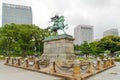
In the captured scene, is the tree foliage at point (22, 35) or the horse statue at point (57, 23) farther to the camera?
the tree foliage at point (22, 35)

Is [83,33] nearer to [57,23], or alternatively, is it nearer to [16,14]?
[16,14]

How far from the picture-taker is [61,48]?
18188 millimetres

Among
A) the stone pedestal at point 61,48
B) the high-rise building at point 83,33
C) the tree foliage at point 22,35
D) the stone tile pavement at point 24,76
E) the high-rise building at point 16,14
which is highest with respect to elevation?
the high-rise building at point 16,14

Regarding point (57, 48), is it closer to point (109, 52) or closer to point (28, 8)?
point (109, 52)

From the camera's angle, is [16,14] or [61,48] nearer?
[61,48]

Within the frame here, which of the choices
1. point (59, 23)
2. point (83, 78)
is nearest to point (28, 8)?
point (59, 23)

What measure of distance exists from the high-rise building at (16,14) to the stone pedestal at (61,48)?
80.2 metres

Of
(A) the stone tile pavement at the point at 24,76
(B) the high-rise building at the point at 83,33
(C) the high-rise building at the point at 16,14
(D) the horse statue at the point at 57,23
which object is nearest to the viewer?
(A) the stone tile pavement at the point at 24,76

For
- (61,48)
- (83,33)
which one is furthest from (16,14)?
(61,48)

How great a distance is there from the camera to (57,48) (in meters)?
18.7

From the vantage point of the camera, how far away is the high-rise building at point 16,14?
9794cm

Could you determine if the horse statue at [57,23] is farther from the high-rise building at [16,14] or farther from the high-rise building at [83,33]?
the high-rise building at [83,33]

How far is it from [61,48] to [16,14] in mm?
86503

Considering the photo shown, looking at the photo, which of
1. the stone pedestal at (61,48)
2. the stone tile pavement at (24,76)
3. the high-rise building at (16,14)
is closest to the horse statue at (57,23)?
the stone pedestal at (61,48)
